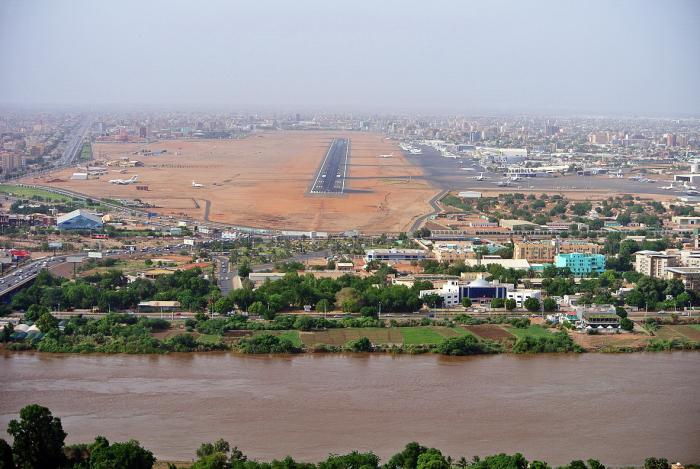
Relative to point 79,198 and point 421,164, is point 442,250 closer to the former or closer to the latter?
point 79,198

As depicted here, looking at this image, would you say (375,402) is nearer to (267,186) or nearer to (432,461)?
(432,461)

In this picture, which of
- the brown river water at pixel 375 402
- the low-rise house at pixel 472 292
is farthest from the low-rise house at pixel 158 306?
the low-rise house at pixel 472 292

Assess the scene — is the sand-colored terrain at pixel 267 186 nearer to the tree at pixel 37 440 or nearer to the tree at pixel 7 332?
the tree at pixel 7 332

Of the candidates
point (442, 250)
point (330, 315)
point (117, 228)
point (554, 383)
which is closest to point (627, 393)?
point (554, 383)

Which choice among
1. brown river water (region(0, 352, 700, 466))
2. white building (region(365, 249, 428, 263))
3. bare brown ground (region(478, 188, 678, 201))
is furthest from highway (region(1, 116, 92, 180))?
brown river water (region(0, 352, 700, 466))

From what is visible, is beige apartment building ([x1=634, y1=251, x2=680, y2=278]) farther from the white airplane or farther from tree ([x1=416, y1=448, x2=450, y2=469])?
the white airplane
